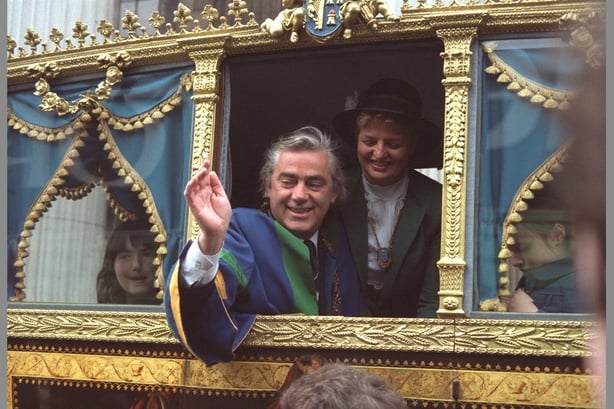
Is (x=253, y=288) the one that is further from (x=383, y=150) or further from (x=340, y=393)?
(x=340, y=393)

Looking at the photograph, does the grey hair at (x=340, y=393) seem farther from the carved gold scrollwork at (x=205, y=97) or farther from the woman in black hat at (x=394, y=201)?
the carved gold scrollwork at (x=205, y=97)

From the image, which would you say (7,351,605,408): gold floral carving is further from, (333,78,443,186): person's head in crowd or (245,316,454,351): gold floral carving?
(333,78,443,186): person's head in crowd

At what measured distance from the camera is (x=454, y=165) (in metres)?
4.04

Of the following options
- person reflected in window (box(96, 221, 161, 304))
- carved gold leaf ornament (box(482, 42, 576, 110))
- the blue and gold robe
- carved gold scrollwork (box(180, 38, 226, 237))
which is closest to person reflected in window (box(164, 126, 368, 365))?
the blue and gold robe

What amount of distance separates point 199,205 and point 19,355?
1.59 metres

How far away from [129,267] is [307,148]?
3.85 ft

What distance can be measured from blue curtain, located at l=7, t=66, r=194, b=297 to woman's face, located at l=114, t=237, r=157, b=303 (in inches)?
5.8

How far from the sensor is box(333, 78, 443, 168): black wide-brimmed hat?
181 inches

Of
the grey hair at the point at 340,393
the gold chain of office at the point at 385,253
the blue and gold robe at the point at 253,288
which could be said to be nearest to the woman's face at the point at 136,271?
the blue and gold robe at the point at 253,288

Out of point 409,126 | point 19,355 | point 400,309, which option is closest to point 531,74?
point 409,126

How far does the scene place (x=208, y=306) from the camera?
4.03 metres

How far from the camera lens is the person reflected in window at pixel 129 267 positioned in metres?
4.65

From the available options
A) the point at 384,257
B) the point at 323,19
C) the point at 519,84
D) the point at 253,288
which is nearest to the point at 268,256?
the point at 253,288

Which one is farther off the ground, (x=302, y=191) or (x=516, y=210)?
(x=302, y=191)
